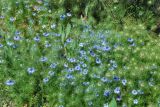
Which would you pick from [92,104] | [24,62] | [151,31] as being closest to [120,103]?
[92,104]

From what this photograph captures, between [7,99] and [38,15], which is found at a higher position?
[38,15]

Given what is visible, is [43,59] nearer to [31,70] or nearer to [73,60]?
[31,70]

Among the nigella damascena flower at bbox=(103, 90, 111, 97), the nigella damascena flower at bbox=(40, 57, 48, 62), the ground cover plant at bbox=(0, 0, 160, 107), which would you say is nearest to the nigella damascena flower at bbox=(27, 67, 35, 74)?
the ground cover plant at bbox=(0, 0, 160, 107)

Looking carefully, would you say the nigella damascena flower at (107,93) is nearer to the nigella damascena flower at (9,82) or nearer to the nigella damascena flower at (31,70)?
the nigella damascena flower at (31,70)

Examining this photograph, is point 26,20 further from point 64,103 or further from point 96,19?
point 64,103

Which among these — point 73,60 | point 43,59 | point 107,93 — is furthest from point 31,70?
point 107,93

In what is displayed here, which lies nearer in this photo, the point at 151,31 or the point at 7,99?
the point at 7,99

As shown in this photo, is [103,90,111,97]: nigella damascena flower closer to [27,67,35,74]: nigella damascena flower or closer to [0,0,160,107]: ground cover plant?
[0,0,160,107]: ground cover plant

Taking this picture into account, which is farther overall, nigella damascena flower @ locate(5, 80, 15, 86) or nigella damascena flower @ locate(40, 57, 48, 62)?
nigella damascena flower @ locate(40, 57, 48, 62)

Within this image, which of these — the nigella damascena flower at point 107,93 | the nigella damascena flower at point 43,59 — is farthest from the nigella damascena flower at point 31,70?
the nigella damascena flower at point 107,93
